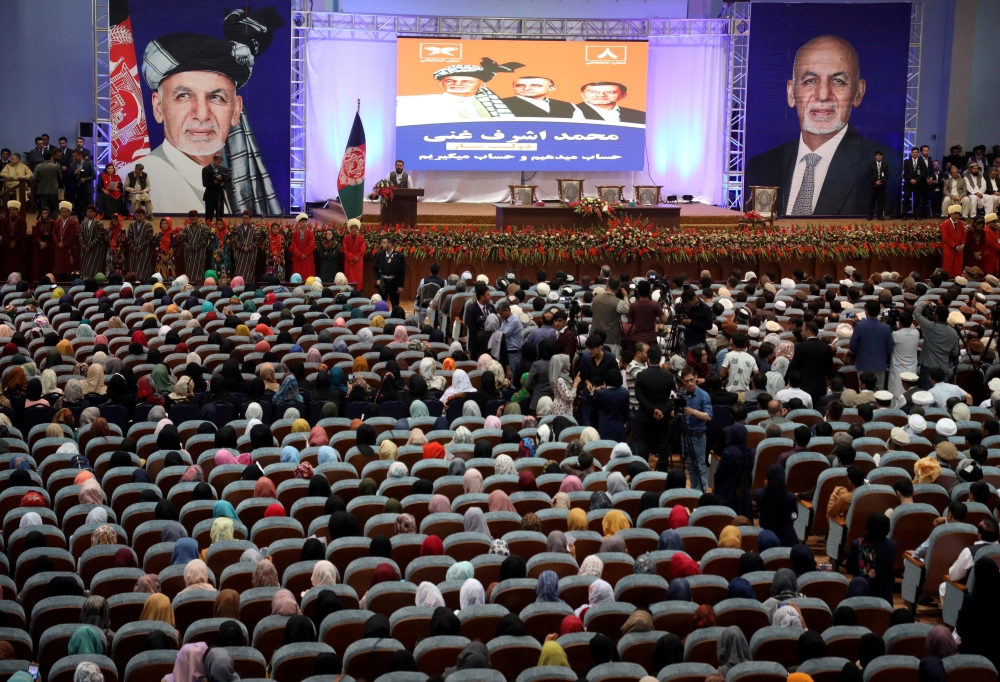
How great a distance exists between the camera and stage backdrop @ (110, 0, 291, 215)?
22.3 meters

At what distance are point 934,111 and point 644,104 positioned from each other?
272 inches

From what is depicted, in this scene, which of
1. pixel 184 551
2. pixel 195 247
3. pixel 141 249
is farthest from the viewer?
pixel 141 249

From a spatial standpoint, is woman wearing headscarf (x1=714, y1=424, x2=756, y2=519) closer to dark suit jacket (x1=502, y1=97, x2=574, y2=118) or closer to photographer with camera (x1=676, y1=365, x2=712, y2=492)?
photographer with camera (x1=676, y1=365, x2=712, y2=492)

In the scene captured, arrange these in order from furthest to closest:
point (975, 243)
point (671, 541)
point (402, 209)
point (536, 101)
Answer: point (536, 101) → point (402, 209) → point (975, 243) → point (671, 541)

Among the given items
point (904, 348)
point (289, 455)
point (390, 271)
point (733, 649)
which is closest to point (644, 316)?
point (904, 348)

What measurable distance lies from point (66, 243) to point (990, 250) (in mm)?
15372

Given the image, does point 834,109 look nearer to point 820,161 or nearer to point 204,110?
point 820,161

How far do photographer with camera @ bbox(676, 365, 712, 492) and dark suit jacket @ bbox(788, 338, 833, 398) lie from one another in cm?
148

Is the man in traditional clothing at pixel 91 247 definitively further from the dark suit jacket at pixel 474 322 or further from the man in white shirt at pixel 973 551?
the man in white shirt at pixel 973 551

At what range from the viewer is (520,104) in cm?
2428

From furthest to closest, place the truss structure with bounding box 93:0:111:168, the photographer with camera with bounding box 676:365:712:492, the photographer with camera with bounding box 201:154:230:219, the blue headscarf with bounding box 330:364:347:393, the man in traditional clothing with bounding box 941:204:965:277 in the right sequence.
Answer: the truss structure with bounding box 93:0:111:168 → the photographer with camera with bounding box 201:154:230:219 → the man in traditional clothing with bounding box 941:204:965:277 → the blue headscarf with bounding box 330:364:347:393 → the photographer with camera with bounding box 676:365:712:492

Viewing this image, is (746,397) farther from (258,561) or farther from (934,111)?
(934,111)

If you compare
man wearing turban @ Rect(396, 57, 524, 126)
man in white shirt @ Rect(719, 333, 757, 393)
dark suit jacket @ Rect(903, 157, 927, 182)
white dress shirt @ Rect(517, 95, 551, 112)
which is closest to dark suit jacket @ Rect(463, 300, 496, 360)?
man in white shirt @ Rect(719, 333, 757, 393)

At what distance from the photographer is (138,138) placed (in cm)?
2230
